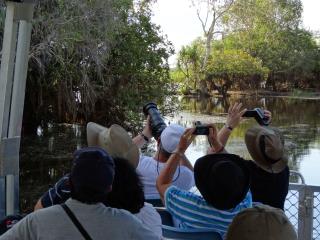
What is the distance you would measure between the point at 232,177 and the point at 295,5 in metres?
37.5

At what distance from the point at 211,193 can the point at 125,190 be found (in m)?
0.39

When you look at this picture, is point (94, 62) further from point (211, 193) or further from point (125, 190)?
point (125, 190)

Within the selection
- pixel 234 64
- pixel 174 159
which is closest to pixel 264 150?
pixel 174 159

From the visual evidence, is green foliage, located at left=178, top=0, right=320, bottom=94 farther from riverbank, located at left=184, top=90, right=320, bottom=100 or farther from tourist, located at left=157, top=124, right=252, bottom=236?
tourist, located at left=157, top=124, right=252, bottom=236

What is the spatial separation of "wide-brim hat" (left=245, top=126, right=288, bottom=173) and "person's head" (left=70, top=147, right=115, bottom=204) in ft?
3.23

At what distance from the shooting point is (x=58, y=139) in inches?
453

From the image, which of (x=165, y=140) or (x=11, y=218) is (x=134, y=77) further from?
(x=11, y=218)

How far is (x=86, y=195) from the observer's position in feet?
5.03

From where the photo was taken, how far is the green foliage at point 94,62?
816 cm

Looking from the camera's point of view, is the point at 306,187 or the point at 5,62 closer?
the point at 5,62

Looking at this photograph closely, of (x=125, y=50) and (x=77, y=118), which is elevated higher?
(x=125, y=50)

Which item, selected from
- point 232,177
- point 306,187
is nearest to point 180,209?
point 232,177

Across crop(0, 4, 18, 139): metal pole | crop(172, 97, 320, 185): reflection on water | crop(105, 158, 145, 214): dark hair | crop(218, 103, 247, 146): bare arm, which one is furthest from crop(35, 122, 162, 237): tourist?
crop(172, 97, 320, 185): reflection on water

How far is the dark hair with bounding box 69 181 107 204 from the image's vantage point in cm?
153
